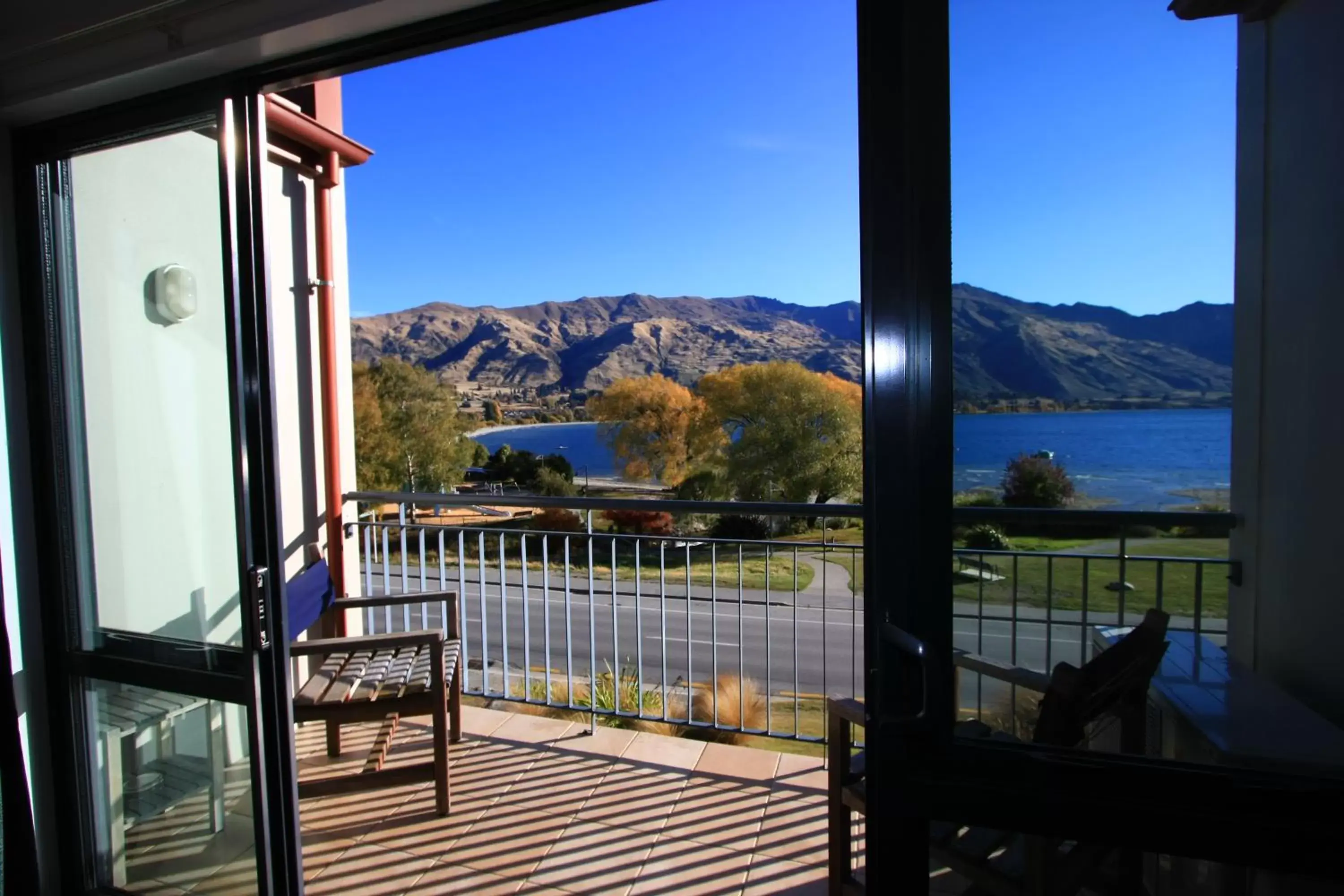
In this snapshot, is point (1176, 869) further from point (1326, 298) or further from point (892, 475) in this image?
point (1326, 298)

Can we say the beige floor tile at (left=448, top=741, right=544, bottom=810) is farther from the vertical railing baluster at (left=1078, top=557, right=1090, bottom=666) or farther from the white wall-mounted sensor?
the vertical railing baluster at (left=1078, top=557, right=1090, bottom=666)

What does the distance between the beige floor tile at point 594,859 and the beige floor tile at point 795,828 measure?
367mm

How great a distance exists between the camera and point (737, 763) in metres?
2.67

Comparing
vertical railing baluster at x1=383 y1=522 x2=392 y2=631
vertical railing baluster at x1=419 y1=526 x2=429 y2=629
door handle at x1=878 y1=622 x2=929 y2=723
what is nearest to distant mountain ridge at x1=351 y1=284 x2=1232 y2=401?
vertical railing baluster at x1=383 y1=522 x2=392 y2=631

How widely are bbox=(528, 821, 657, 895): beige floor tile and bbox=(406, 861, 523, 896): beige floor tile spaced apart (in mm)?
81

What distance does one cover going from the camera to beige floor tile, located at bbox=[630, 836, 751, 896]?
200 cm

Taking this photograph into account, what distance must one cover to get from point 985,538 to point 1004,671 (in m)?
0.21

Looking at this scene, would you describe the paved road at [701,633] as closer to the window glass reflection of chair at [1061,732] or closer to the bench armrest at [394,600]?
the window glass reflection of chair at [1061,732]

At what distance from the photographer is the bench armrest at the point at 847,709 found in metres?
1.75

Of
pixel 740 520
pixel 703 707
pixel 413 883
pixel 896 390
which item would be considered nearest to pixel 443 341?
pixel 740 520

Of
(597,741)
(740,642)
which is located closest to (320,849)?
(597,741)

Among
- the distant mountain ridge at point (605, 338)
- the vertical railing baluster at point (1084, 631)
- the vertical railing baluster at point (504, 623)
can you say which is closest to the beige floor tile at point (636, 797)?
the vertical railing baluster at point (504, 623)

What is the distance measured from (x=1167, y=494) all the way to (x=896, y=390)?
0.37m

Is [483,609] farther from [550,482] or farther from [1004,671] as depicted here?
[550,482]
